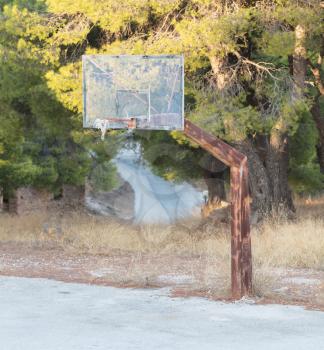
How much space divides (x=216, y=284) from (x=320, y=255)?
3.75 m

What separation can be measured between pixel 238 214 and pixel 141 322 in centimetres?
241

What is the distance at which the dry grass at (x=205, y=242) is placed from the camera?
15711mm

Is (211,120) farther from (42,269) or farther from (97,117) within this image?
(97,117)

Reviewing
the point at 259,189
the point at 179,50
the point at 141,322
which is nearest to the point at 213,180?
the point at 259,189

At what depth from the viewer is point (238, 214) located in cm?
1243

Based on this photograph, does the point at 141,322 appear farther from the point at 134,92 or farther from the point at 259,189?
the point at 259,189

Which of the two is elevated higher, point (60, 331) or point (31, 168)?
point (31, 168)

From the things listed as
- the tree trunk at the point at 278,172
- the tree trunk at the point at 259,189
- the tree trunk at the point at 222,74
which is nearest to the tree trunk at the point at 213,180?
the tree trunk at the point at 278,172

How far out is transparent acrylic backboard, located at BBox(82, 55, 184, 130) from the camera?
1257cm

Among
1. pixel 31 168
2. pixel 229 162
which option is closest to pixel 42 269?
pixel 229 162

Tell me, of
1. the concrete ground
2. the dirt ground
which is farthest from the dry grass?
the concrete ground

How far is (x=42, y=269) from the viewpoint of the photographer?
16500 mm

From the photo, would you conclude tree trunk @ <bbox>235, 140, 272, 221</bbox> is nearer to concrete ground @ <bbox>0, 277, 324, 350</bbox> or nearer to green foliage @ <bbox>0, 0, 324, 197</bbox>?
green foliage @ <bbox>0, 0, 324, 197</bbox>

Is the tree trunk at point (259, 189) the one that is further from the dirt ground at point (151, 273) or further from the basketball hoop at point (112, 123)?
the basketball hoop at point (112, 123)
